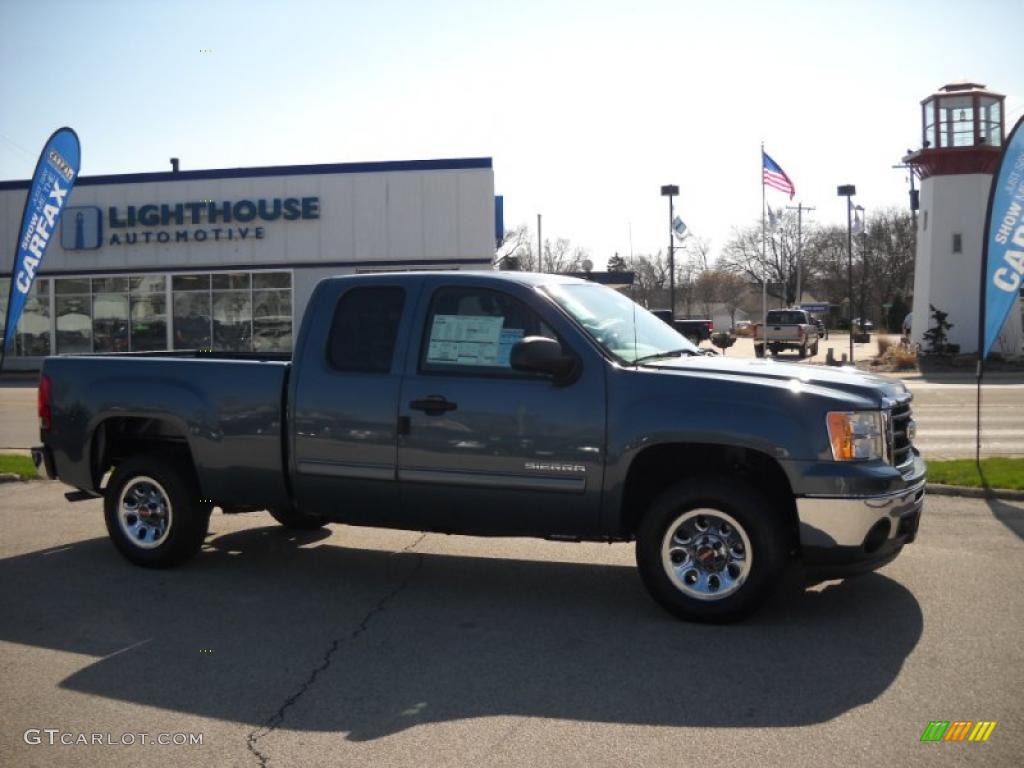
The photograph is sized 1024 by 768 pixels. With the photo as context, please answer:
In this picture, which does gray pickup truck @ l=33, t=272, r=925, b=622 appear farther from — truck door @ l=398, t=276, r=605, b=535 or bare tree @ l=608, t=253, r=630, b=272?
bare tree @ l=608, t=253, r=630, b=272

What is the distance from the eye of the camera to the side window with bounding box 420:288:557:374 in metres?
6.22

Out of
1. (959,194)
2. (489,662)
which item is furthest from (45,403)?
(959,194)

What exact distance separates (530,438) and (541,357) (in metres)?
0.54

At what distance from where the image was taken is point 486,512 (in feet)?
20.2

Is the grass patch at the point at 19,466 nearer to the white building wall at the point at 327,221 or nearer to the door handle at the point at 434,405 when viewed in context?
the door handle at the point at 434,405

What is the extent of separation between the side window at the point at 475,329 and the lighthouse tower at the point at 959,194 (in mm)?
31818

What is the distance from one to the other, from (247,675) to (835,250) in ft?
310

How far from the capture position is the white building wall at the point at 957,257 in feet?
115

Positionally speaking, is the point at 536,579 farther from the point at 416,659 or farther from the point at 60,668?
the point at 60,668

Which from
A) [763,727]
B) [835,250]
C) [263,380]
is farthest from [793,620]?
[835,250]

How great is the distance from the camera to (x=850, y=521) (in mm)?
5453

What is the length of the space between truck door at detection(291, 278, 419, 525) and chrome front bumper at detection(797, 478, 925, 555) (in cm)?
248
